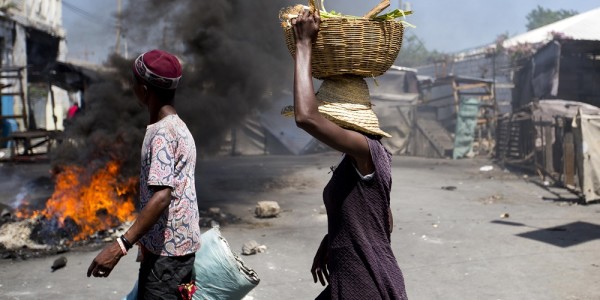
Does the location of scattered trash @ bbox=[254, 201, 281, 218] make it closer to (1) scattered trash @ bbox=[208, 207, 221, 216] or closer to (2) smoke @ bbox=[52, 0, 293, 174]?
(1) scattered trash @ bbox=[208, 207, 221, 216]

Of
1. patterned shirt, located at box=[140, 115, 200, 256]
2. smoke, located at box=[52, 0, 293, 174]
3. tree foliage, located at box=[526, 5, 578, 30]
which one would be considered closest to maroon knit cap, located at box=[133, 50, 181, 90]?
patterned shirt, located at box=[140, 115, 200, 256]

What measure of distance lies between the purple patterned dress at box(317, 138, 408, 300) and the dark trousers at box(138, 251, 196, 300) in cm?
78

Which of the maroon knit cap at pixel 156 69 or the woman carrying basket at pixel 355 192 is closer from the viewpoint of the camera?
the woman carrying basket at pixel 355 192

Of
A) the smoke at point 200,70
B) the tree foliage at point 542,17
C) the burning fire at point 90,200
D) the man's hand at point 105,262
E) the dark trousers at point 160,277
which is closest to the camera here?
the man's hand at point 105,262

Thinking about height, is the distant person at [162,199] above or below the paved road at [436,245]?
above

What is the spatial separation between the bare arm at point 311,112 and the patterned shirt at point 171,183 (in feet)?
2.60

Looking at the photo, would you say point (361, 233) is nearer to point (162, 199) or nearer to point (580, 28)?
point (162, 199)

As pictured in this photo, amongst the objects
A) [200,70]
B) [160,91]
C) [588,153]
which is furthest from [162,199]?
[200,70]

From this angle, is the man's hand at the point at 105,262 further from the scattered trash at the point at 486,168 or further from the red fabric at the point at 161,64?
the scattered trash at the point at 486,168

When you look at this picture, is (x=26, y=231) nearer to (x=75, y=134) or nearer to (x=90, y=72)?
(x=75, y=134)

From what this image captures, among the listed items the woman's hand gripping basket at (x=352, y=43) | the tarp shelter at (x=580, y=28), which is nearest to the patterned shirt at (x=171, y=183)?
the woman's hand gripping basket at (x=352, y=43)

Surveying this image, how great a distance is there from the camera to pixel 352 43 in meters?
2.08

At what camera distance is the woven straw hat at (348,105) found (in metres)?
2.03

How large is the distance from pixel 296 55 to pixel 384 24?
384mm
